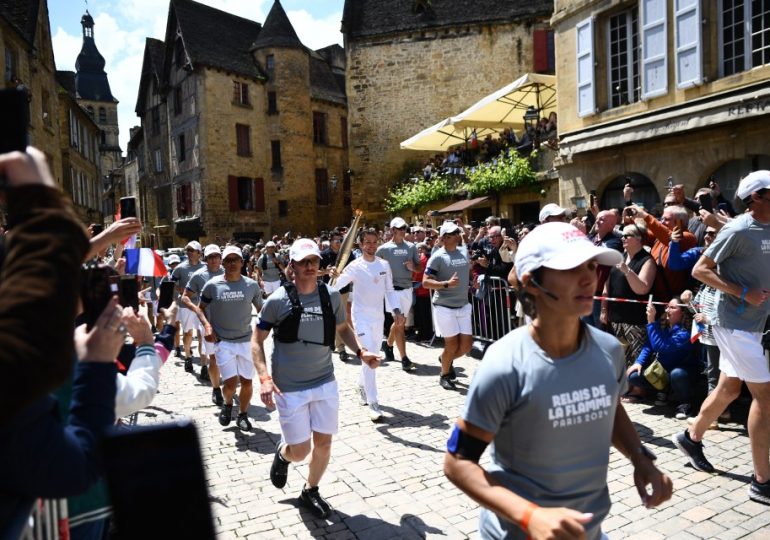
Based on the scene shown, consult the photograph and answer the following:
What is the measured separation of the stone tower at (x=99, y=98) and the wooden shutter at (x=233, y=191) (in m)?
54.9

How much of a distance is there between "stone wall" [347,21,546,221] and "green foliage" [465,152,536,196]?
9.95 m

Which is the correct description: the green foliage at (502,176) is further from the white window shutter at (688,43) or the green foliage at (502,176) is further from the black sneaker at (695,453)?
the black sneaker at (695,453)

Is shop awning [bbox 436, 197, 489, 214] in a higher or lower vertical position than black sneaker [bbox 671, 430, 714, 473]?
higher

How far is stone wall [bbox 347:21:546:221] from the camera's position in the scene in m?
28.2

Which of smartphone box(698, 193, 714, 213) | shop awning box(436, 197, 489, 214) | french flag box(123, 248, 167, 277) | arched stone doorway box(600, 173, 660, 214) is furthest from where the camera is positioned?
shop awning box(436, 197, 489, 214)

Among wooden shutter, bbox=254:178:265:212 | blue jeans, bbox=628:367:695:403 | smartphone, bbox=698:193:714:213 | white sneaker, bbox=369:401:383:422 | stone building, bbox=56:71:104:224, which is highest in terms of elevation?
stone building, bbox=56:71:104:224

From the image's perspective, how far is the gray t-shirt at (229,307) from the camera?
23.2 ft

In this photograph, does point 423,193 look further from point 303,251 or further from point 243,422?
point 303,251

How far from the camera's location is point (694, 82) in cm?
1238

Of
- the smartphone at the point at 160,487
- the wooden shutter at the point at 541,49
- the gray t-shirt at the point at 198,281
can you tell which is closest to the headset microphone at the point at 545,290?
the smartphone at the point at 160,487

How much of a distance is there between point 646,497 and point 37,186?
2.42 m

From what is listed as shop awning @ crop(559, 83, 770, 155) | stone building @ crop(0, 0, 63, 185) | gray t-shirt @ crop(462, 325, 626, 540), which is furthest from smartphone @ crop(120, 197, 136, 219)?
stone building @ crop(0, 0, 63, 185)

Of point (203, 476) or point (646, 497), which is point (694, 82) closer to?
point (646, 497)

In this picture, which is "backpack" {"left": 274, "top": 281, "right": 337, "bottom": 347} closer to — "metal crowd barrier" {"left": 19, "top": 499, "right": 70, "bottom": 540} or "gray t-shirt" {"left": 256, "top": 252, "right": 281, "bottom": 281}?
"metal crowd barrier" {"left": 19, "top": 499, "right": 70, "bottom": 540}
